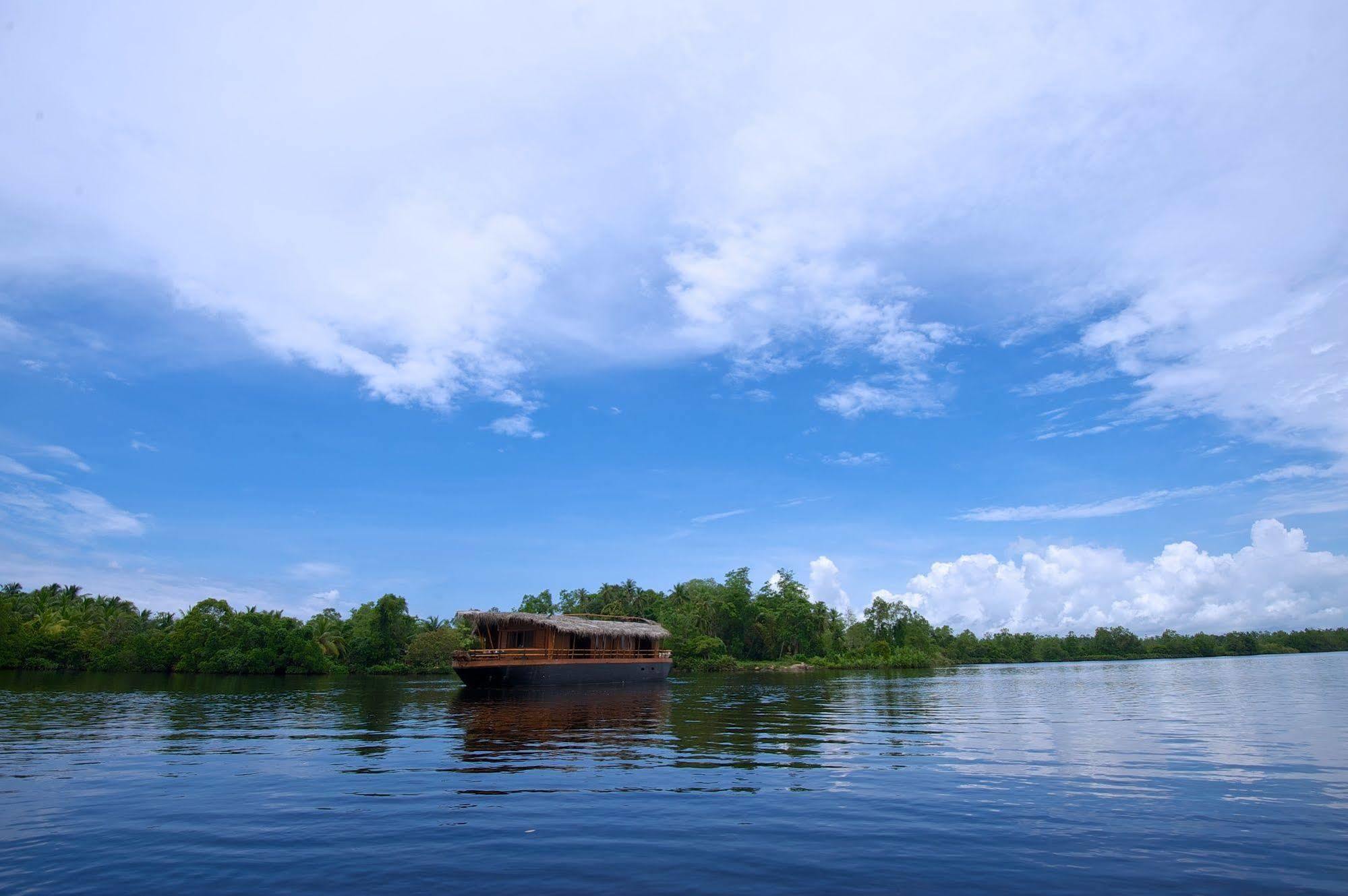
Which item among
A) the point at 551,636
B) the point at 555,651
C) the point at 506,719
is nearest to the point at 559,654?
the point at 555,651

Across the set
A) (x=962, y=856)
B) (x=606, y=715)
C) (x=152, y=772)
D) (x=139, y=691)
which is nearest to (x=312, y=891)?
(x=962, y=856)

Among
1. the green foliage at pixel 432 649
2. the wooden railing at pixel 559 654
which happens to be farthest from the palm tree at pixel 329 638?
the wooden railing at pixel 559 654

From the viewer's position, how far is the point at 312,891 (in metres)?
7.30

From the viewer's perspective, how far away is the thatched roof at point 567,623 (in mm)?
43562

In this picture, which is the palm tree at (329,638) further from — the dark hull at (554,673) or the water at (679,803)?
the water at (679,803)

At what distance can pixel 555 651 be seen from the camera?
45.2 m

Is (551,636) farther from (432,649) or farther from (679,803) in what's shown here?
(432,649)

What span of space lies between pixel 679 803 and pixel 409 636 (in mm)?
→ 74439

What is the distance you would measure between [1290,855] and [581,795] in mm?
9824

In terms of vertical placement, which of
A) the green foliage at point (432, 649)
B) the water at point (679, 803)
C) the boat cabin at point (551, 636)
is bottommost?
the green foliage at point (432, 649)

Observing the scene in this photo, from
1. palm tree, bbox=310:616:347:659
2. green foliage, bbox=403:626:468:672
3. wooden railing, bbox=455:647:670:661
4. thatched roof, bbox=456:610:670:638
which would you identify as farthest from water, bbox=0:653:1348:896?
green foliage, bbox=403:626:468:672

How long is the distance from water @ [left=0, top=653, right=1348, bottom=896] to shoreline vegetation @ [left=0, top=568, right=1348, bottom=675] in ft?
116

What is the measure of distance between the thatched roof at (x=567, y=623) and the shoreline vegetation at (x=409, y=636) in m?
9.73

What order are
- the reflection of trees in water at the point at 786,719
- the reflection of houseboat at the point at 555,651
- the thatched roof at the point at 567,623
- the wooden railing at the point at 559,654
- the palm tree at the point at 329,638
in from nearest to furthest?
1. the reflection of trees in water at the point at 786,719
2. the reflection of houseboat at the point at 555,651
3. the wooden railing at the point at 559,654
4. the thatched roof at the point at 567,623
5. the palm tree at the point at 329,638
